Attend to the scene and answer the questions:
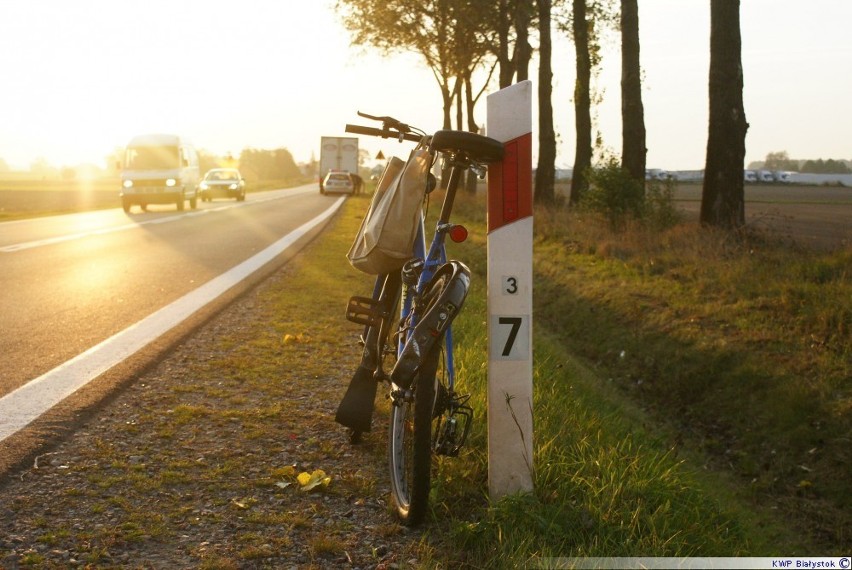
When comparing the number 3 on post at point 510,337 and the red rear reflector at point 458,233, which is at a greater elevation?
the red rear reflector at point 458,233

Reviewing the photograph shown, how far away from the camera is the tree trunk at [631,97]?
58.9 ft

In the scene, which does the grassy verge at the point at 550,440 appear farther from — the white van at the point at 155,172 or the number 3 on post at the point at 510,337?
the white van at the point at 155,172

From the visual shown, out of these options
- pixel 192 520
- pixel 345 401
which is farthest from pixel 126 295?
pixel 192 520

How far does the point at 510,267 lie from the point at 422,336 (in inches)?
17.3

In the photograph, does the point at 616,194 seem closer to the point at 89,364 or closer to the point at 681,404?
the point at 681,404

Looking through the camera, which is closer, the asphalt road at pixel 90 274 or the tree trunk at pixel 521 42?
the asphalt road at pixel 90 274

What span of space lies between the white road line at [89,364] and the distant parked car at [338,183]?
4855 centimetres

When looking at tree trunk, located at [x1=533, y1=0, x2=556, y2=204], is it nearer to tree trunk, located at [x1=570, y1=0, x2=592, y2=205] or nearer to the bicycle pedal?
tree trunk, located at [x1=570, y1=0, x2=592, y2=205]

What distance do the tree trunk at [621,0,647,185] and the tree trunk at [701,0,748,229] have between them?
351 cm

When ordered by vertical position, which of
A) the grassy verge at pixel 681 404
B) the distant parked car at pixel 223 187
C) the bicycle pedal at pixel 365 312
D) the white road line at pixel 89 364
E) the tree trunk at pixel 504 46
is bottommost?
the grassy verge at pixel 681 404

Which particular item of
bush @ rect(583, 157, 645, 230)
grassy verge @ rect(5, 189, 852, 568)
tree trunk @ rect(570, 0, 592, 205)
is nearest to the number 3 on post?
grassy verge @ rect(5, 189, 852, 568)

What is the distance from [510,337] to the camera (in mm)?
3525

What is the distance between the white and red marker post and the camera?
350 centimetres

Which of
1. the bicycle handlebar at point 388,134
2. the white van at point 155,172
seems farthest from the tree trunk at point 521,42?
the bicycle handlebar at point 388,134
